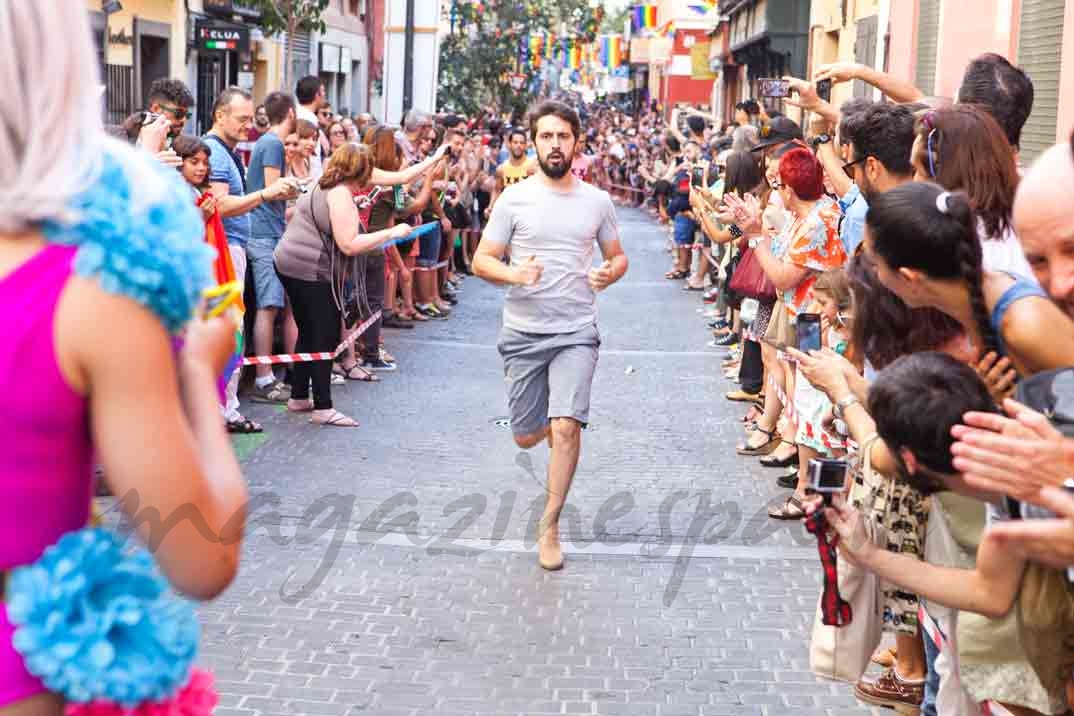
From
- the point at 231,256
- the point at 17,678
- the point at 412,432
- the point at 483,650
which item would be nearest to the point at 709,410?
the point at 412,432

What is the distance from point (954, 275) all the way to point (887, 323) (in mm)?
910

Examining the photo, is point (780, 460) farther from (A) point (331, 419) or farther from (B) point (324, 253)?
(B) point (324, 253)

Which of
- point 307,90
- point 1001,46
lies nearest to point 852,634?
point 1001,46

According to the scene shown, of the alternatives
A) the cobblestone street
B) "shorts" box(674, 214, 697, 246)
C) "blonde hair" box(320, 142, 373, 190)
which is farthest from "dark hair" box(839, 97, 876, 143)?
"shorts" box(674, 214, 697, 246)

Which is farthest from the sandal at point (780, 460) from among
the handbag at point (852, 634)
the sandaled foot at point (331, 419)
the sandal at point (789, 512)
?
the handbag at point (852, 634)

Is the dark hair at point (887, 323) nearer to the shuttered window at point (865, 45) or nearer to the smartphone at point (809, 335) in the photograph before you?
the smartphone at point (809, 335)

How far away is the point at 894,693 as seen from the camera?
17.1ft

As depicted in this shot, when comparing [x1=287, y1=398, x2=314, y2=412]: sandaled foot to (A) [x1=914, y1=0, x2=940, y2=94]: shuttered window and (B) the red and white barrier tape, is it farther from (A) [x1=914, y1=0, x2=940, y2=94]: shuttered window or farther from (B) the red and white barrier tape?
(A) [x1=914, y1=0, x2=940, y2=94]: shuttered window

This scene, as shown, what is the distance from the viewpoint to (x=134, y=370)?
6.25 feet

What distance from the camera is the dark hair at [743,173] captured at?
10.6 m

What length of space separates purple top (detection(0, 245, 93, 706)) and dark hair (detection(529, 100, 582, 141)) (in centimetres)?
551

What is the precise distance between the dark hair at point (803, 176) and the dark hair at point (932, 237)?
4.17 metres

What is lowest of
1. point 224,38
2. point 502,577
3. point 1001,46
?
point 502,577

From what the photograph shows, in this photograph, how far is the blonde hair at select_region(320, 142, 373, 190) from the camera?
33.0ft
